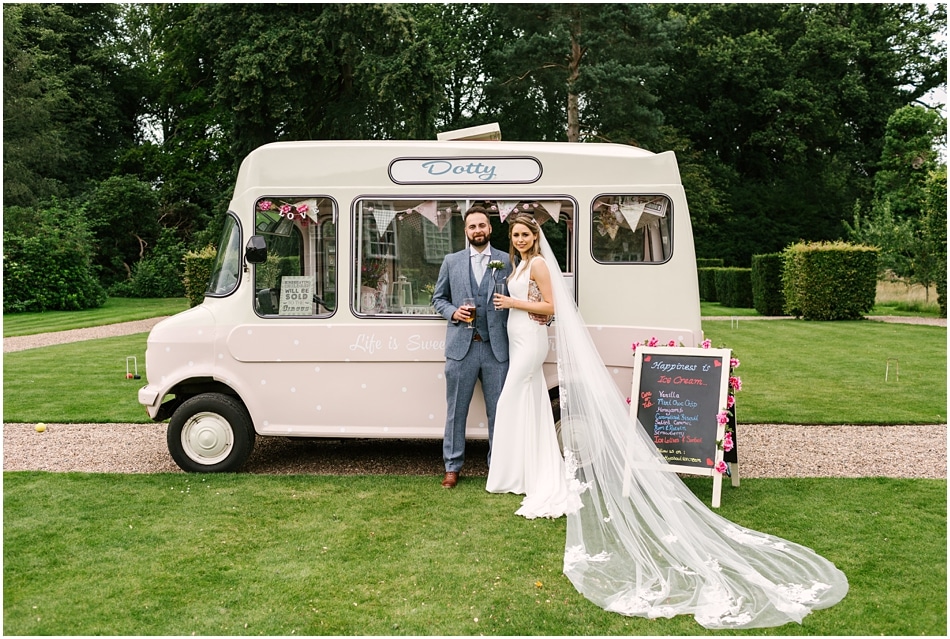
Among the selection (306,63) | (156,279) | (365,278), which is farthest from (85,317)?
(365,278)

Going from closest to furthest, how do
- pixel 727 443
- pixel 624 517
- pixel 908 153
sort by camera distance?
pixel 624 517 < pixel 727 443 < pixel 908 153

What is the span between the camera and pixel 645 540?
16.1 feet

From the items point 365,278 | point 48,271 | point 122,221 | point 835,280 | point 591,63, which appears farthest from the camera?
point 122,221

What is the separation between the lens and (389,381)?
662 centimetres

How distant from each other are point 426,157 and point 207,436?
116 inches

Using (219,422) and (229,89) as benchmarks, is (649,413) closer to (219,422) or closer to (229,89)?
(219,422)

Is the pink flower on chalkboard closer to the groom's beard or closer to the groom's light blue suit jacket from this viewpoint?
the groom's light blue suit jacket

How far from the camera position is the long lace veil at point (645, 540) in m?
4.12

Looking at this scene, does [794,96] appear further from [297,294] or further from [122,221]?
[297,294]

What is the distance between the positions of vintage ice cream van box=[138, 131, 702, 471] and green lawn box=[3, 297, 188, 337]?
44.4 ft

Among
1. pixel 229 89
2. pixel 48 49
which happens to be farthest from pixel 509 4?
pixel 48 49

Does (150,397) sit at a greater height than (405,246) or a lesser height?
lesser

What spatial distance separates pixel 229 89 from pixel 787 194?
88.8 feet

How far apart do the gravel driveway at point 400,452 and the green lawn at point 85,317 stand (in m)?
11.3
